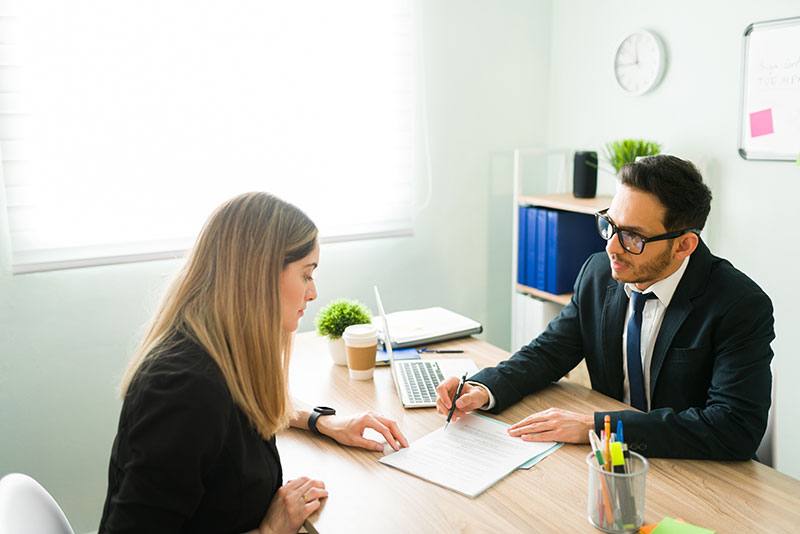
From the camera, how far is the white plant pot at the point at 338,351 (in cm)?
199

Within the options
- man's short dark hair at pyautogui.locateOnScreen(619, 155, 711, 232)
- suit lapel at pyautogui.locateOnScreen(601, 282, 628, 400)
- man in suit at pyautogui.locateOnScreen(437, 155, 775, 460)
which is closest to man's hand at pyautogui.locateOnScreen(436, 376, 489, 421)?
man in suit at pyautogui.locateOnScreen(437, 155, 775, 460)

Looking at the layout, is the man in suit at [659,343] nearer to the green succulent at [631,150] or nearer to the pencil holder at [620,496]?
the pencil holder at [620,496]

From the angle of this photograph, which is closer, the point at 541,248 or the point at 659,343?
the point at 659,343

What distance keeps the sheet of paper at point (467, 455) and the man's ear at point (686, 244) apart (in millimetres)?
540

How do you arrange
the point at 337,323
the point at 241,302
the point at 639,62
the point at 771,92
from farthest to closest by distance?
the point at 639,62 < the point at 771,92 < the point at 337,323 < the point at 241,302

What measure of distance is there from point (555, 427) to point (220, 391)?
716 mm

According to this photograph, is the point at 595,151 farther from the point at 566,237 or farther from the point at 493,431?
the point at 493,431

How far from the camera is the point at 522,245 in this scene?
305 centimetres

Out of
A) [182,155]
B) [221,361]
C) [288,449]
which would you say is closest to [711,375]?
[288,449]

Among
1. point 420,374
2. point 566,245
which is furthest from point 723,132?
point 420,374

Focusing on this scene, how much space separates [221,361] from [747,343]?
107 cm

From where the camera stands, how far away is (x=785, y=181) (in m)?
2.37

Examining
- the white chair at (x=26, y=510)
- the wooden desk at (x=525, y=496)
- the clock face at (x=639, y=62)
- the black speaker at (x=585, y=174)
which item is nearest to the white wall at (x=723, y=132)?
the clock face at (x=639, y=62)

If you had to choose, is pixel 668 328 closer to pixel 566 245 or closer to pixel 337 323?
pixel 337 323
